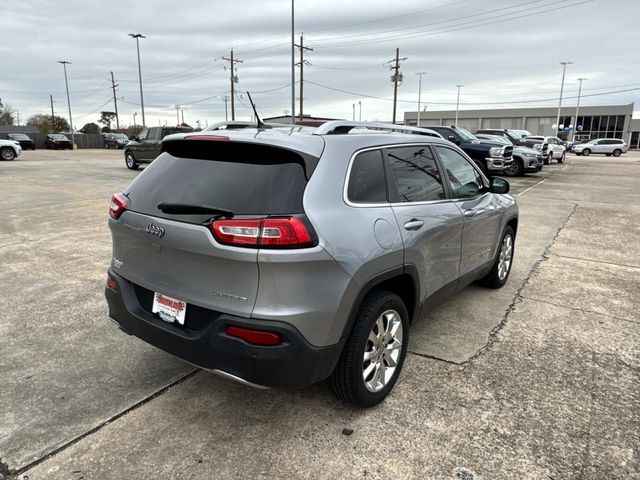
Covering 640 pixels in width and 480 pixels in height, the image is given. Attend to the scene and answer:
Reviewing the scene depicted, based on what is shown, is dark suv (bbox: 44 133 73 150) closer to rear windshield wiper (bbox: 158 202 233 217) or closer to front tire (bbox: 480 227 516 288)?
front tire (bbox: 480 227 516 288)

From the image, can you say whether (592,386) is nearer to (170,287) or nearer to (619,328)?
(619,328)

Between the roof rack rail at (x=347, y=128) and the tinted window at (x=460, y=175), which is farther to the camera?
the tinted window at (x=460, y=175)

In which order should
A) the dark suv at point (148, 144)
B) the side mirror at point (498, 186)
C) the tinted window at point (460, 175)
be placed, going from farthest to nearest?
the dark suv at point (148, 144) < the side mirror at point (498, 186) < the tinted window at point (460, 175)

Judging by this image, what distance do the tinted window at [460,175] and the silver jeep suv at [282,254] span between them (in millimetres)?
554

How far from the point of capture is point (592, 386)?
3193 millimetres

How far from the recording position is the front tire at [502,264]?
4922 mm

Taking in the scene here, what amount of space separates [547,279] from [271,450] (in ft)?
14.1

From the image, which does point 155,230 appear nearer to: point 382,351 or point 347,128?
point 347,128

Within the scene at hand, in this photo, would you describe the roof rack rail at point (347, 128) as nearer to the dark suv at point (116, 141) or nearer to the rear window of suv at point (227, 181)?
the rear window of suv at point (227, 181)

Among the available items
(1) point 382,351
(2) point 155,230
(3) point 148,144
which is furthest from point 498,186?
(3) point 148,144

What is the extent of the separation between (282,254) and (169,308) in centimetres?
85

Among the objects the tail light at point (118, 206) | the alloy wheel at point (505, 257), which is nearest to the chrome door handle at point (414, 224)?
the tail light at point (118, 206)

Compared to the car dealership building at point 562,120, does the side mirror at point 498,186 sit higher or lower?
lower

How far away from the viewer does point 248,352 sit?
7.54 feet
